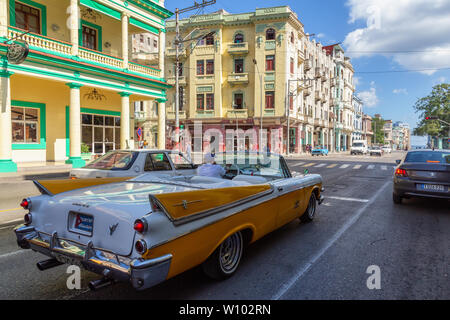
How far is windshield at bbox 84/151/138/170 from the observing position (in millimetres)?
7086

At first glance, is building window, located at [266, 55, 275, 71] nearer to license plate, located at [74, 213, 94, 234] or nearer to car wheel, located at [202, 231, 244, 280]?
car wheel, located at [202, 231, 244, 280]

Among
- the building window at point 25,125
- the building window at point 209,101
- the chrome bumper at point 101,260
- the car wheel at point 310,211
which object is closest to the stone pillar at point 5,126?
the building window at point 25,125

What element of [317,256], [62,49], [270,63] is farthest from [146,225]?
[270,63]

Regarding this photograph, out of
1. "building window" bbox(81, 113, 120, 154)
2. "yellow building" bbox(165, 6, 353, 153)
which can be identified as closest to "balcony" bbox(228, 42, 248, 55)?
"yellow building" bbox(165, 6, 353, 153)

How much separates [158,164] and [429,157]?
262 inches

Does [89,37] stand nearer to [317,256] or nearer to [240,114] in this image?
[317,256]

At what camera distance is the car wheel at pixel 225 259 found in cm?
320

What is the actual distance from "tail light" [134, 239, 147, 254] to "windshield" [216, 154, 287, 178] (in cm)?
291

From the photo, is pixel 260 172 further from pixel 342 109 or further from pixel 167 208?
pixel 342 109

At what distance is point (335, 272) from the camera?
3.63 m

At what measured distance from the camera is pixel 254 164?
5.33 metres

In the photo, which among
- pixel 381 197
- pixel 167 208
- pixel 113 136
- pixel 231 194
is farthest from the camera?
pixel 113 136
